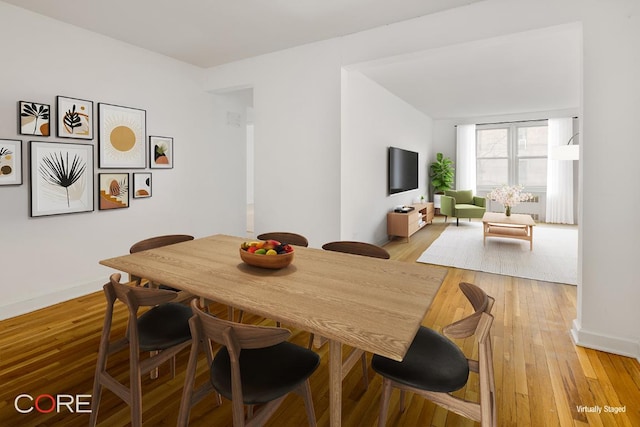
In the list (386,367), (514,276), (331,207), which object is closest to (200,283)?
(386,367)

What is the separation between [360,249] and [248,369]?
45.4 inches

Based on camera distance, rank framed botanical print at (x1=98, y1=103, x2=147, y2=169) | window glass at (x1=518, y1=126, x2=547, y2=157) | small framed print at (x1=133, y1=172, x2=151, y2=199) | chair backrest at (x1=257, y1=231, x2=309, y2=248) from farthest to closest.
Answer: window glass at (x1=518, y1=126, x2=547, y2=157) → small framed print at (x1=133, y1=172, x2=151, y2=199) → framed botanical print at (x1=98, y1=103, x2=147, y2=169) → chair backrest at (x1=257, y1=231, x2=309, y2=248)

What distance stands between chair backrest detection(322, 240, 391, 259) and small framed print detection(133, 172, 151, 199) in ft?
8.60

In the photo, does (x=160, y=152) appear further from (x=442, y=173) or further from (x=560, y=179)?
(x=560, y=179)

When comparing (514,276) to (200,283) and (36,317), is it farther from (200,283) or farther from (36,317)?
(36,317)

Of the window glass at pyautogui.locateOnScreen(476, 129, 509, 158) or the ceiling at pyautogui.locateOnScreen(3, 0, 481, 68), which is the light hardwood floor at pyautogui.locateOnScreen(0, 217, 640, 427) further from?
the window glass at pyautogui.locateOnScreen(476, 129, 509, 158)

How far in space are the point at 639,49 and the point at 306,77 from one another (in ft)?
9.14

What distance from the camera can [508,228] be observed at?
6211mm

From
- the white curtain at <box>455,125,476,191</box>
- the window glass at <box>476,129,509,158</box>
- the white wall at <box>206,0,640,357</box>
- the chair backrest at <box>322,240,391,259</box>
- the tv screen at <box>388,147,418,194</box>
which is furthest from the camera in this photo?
the white curtain at <box>455,125,476,191</box>

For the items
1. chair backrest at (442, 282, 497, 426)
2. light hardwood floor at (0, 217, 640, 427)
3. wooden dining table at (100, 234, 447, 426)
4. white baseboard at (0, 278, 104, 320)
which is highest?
wooden dining table at (100, 234, 447, 426)

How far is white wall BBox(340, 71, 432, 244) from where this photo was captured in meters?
3.74

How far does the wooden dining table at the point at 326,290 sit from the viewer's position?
3.83 ft

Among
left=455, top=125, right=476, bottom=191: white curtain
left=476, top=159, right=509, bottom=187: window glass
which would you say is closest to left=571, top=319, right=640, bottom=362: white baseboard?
left=455, top=125, right=476, bottom=191: white curtain

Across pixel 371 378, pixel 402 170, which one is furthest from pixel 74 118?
pixel 402 170
